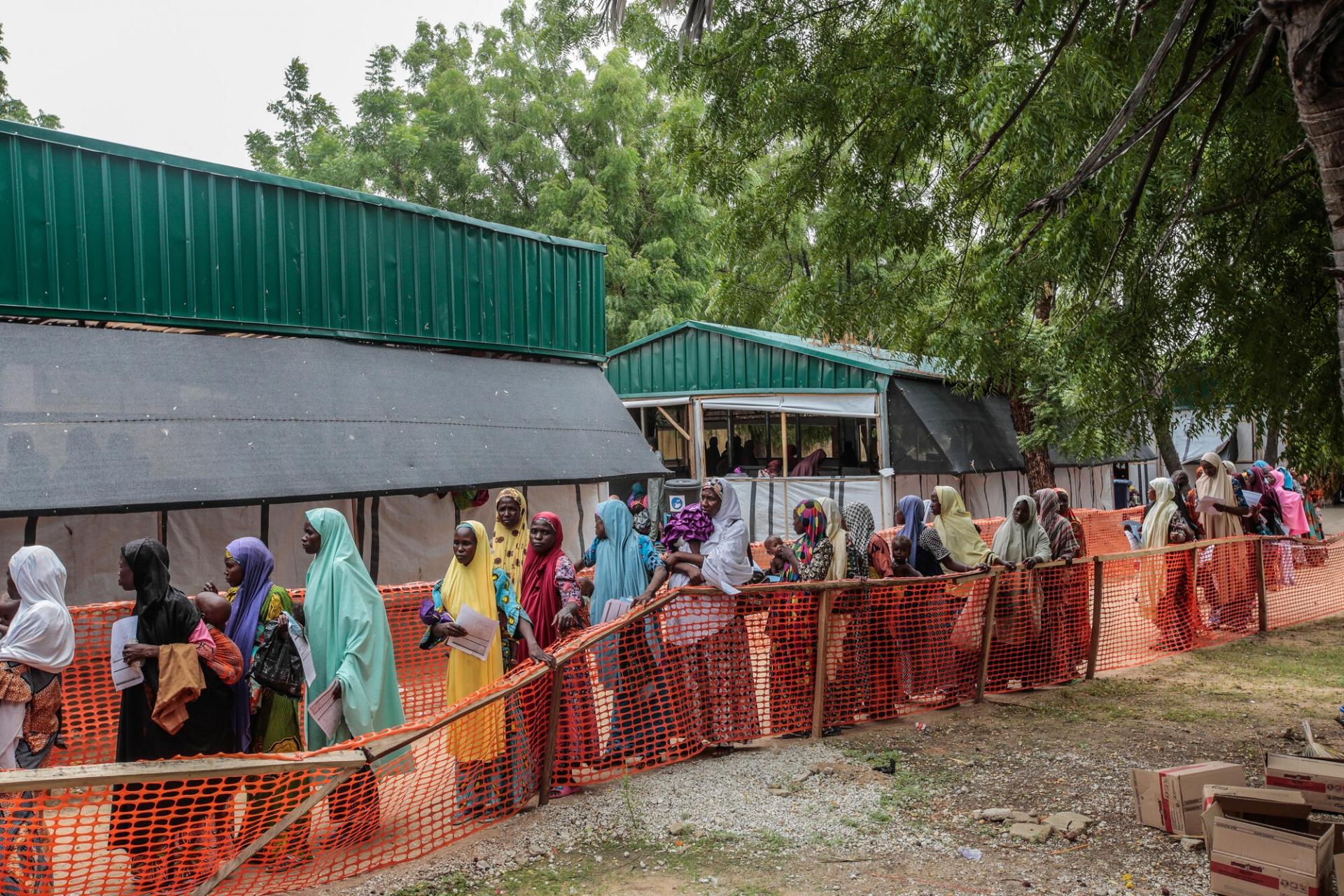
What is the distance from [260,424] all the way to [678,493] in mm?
8340

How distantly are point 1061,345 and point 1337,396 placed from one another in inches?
71.1

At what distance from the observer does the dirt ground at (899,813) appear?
14.5ft

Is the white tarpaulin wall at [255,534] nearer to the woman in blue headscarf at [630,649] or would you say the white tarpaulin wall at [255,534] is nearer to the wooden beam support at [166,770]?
the woman in blue headscarf at [630,649]

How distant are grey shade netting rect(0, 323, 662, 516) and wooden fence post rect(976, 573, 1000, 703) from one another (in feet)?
18.1

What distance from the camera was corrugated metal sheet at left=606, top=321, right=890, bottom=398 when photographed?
56.5 ft

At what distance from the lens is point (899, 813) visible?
17.2 ft

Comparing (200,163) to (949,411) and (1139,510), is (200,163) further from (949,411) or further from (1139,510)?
(1139,510)

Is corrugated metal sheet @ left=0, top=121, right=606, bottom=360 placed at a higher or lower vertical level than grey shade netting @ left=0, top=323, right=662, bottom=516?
higher

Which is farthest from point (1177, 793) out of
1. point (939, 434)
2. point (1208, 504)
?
point (939, 434)

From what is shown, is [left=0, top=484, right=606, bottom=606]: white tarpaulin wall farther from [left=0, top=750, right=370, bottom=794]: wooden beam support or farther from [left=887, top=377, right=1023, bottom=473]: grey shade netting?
[left=887, top=377, right=1023, bottom=473]: grey shade netting

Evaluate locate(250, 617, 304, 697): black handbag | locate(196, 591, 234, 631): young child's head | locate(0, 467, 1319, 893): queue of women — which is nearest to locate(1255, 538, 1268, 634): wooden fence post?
locate(0, 467, 1319, 893): queue of women

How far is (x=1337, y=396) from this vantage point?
6.10 meters

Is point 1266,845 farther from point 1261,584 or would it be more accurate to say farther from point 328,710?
point 1261,584

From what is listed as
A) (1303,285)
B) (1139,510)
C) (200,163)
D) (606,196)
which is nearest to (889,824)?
Result: (1303,285)
